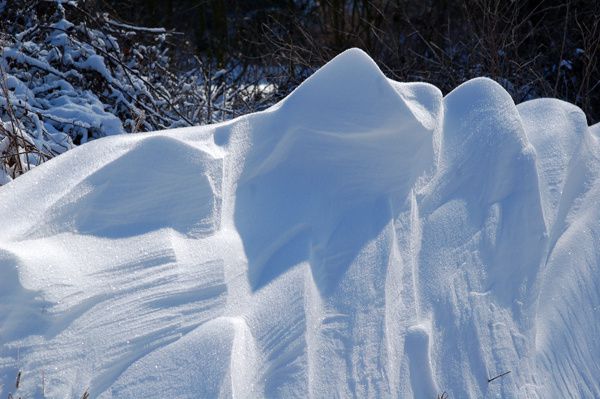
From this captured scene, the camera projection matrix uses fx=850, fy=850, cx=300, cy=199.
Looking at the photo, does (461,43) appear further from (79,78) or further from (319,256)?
(319,256)

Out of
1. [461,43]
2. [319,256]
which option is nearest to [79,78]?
[461,43]

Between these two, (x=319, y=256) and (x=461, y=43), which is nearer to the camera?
(x=319, y=256)

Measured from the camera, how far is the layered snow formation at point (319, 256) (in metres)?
2.16

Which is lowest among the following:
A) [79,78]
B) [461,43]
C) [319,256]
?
[461,43]

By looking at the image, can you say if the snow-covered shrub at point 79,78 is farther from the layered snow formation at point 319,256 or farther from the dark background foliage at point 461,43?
the layered snow formation at point 319,256

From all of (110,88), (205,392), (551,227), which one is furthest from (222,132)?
(110,88)

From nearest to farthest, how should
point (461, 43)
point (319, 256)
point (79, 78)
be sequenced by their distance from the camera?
point (319, 256) → point (79, 78) → point (461, 43)

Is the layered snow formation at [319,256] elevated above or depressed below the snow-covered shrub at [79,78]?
above

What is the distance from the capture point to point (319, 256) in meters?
2.55

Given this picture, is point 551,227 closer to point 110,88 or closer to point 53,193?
point 53,193

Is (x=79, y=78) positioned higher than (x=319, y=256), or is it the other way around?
(x=319, y=256)

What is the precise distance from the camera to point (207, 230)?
2461 mm

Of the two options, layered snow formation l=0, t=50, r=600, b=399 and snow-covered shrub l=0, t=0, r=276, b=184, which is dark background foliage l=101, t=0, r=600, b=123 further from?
layered snow formation l=0, t=50, r=600, b=399

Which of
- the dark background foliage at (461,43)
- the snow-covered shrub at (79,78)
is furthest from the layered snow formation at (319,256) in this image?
the dark background foliage at (461,43)
